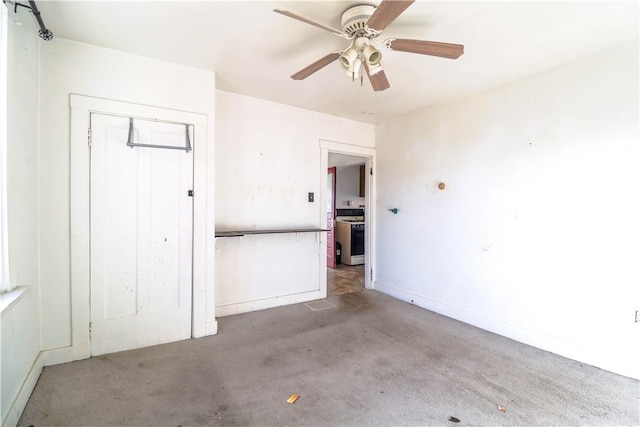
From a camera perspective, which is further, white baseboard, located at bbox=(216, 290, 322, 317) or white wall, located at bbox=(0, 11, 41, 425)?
white baseboard, located at bbox=(216, 290, 322, 317)

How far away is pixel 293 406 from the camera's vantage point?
1.80 metres

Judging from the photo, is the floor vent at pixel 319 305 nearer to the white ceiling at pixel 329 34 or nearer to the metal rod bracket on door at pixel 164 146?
the metal rod bracket on door at pixel 164 146

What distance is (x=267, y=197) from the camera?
3531mm

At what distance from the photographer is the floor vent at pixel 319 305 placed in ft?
11.7

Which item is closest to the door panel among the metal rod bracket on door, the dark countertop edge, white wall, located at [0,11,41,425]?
the dark countertop edge

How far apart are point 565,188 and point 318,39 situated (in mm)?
2327

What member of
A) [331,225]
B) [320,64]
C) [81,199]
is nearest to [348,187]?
[331,225]

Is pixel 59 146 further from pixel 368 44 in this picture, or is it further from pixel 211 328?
pixel 368 44

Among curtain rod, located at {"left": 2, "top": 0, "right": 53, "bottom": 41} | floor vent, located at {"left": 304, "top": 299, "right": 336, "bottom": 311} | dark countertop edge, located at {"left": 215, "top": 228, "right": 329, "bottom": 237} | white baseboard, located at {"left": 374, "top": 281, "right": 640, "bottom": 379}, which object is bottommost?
floor vent, located at {"left": 304, "top": 299, "right": 336, "bottom": 311}

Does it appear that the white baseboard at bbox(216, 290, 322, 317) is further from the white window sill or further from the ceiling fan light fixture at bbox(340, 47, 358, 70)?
the ceiling fan light fixture at bbox(340, 47, 358, 70)

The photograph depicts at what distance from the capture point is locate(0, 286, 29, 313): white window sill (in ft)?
4.92

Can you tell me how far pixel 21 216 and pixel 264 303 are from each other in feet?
7.51

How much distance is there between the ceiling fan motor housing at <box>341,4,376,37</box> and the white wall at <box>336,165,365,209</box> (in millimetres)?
4854

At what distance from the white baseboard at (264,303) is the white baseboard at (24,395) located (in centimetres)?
142
